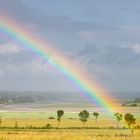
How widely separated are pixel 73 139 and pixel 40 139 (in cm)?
275

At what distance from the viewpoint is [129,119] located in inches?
4225

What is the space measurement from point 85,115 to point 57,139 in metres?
98.4

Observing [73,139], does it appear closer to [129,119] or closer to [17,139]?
[17,139]

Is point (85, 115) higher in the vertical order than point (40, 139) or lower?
higher

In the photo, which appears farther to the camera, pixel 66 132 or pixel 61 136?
pixel 66 132

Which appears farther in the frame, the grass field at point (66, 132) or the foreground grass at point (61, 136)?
the grass field at point (66, 132)

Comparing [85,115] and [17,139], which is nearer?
[17,139]

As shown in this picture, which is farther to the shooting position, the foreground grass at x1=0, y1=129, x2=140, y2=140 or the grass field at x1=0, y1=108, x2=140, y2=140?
the grass field at x1=0, y1=108, x2=140, y2=140

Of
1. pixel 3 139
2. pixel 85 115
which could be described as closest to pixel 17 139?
pixel 3 139

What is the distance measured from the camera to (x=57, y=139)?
124 feet

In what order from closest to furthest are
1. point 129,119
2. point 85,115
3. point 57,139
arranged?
point 57,139
point 129,119
point 85,115

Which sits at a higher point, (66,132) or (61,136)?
(66,132)

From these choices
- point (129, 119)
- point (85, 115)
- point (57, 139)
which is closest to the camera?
point (57, 139)

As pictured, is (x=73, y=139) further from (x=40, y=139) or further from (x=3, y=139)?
(x=3, y=139)
